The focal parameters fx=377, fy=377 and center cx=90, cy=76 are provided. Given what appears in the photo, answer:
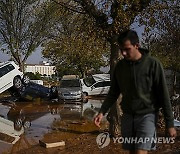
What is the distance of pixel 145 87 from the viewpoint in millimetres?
3973

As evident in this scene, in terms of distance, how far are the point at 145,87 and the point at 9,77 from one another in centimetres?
1936

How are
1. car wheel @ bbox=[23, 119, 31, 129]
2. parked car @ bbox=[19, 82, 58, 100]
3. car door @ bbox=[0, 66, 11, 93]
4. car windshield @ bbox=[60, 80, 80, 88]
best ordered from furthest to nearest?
car windshield @ bbox=[60, 80, 80, 88] → parked car @ bbox=[19, 82, 58, 100] → car door @ bbox=[0, 66, 11, 93] → car wheel @ bbox=[23, 119, 31, 129]

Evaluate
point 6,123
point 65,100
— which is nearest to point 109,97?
point 6,123

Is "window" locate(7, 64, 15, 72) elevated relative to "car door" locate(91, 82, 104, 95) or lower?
elevated

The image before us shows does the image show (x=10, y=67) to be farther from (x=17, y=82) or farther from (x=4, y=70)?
(x=17, y=82)

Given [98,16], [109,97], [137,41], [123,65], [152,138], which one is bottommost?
[152,138]

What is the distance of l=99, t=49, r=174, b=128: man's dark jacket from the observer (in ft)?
12.9

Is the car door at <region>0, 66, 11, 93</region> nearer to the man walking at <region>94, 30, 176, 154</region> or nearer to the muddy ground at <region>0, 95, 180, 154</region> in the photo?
the muddy ground at <region>0, 95, 180, 154</region>

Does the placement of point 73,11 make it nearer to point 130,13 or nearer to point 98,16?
point 98,16

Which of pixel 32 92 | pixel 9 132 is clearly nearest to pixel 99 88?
pixel 32 92

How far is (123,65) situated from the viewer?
161 inches

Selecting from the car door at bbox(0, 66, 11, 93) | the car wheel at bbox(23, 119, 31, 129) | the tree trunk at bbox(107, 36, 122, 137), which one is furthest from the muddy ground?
the car door at bbox(0, 66, 11, 93)

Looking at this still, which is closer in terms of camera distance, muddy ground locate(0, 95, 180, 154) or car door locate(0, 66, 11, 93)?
muddy ground locate(0, 95, 180, 154)

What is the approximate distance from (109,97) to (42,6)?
2923 centimetres
